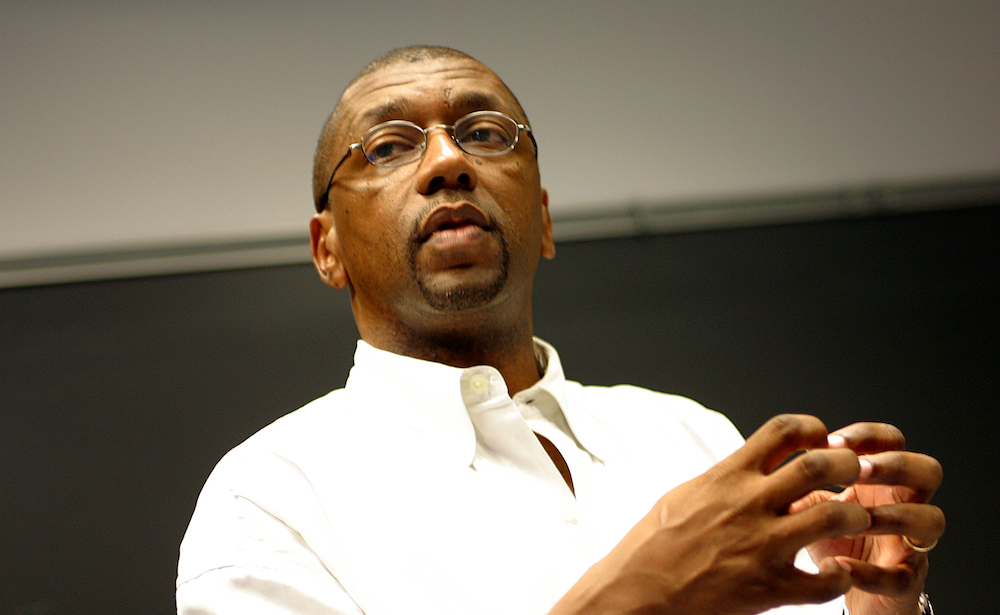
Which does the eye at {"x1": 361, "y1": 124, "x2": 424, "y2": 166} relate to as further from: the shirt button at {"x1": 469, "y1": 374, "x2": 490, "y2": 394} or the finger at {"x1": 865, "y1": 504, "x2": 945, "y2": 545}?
the finger at {"x1": 865, "y1": 504, "x2": 945, "y2": 545}

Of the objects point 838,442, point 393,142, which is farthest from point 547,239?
point 838,442

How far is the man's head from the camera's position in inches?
44.6

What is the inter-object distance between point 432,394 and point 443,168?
0.34 m

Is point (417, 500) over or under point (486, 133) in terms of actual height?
under

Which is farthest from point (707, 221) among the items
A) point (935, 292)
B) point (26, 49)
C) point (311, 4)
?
point (26, 49)

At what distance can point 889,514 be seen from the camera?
0.76 metres

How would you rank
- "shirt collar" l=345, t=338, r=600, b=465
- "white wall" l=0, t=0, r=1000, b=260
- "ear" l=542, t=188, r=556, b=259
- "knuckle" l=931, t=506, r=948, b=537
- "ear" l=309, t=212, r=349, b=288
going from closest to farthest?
1. "knuckle" l=931, t=506, r=948, b=537
2. "shirt collar" l=345, t=338, r=600, b=465
3. "ear" l=309, t=212, r=349, b=288
4. "ear" l=542, t=188, r=556, b=259
5. "white wall" l=0, t=0, r=1000, b=260

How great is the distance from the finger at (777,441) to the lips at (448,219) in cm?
57

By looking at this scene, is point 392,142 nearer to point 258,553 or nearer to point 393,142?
point 393,142

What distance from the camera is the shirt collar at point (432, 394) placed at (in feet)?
3.50

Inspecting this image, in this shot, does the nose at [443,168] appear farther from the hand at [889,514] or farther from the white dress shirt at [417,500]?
the hand at [889,514]

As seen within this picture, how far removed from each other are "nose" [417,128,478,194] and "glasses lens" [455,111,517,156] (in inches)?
1.6

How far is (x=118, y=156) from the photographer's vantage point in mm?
A: 1578

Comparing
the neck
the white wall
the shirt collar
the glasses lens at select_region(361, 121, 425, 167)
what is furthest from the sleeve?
the white wall
